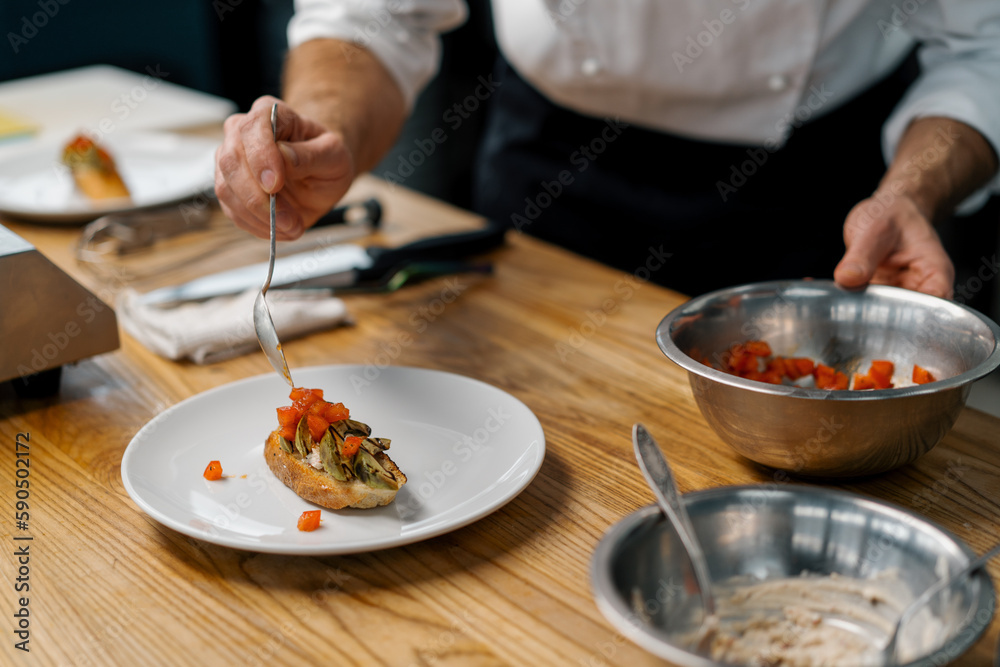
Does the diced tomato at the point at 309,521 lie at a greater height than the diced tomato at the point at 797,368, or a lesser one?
lesser

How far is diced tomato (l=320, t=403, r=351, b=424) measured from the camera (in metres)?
0.92

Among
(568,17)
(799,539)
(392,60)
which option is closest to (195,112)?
(392,60)

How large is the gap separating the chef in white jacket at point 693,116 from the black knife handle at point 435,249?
0.14 meters

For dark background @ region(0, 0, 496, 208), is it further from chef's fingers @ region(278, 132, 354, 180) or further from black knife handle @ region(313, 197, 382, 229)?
chef's fingers @ region(278, 132, 354, 180)

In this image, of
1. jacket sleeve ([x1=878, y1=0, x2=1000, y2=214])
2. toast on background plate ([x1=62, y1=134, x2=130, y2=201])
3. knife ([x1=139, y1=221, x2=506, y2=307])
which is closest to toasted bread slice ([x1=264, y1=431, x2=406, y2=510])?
knife ([x1=139, y1=221, x2=506, y2=307])

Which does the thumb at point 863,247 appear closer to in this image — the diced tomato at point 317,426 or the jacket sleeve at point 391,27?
the diced tomato at point 317,426

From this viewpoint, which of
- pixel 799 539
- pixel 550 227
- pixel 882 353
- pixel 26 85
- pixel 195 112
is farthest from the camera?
pixel 26 85

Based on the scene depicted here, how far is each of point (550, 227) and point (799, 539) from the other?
4.04 ft

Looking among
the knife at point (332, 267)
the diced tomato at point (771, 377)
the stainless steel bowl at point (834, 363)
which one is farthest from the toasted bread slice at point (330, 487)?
the knife at point (332, 267)

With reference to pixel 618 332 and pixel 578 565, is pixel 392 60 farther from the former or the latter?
pixel 578 565

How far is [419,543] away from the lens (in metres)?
0.83

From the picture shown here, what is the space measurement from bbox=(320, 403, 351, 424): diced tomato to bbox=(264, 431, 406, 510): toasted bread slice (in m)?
0.05

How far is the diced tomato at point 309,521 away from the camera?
0.81 meters

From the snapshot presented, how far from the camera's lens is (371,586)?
0.77 metres
